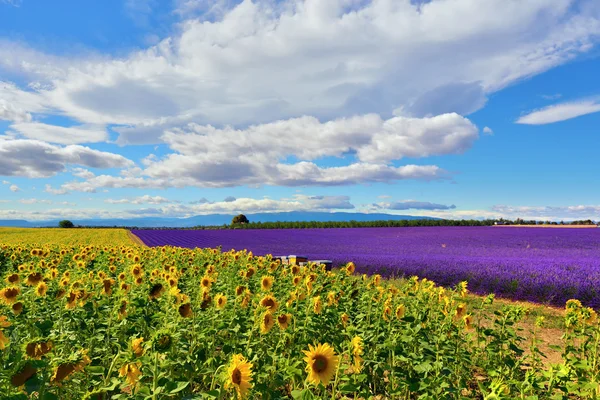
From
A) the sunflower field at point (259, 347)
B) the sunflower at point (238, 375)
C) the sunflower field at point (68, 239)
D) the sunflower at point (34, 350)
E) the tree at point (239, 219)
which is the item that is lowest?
the sunflower field at point (68, 239)

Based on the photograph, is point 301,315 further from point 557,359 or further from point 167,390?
point 557,359

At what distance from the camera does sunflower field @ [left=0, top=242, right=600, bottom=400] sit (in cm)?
238

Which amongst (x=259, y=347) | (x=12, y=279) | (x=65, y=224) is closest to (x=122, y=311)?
(x=259, y=347)

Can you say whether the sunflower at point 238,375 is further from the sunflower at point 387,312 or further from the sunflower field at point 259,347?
the sunflower at point 387,312

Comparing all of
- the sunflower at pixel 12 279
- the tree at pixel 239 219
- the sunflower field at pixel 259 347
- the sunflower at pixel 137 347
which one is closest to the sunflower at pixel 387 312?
the sunflower field at pixel 259 347

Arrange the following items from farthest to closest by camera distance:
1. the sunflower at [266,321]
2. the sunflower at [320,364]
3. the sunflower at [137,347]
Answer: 1. the sunflower at [266,321]
2. the sunflower at [137,347]
3. the sunflower at [320,364]

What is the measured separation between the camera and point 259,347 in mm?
3771

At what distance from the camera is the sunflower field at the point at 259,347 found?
238cm

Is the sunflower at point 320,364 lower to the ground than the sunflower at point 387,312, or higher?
higher

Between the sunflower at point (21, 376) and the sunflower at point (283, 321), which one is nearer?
the sunflower at point (21, 376)

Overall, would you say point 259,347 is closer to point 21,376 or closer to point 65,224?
point 21,376

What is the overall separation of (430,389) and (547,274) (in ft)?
37.2

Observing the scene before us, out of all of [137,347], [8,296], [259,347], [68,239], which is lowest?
[68,239]

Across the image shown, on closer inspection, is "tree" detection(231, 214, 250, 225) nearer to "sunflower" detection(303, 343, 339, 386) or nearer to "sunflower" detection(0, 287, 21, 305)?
"sunflower" detection(0, 287, 21, 305)
